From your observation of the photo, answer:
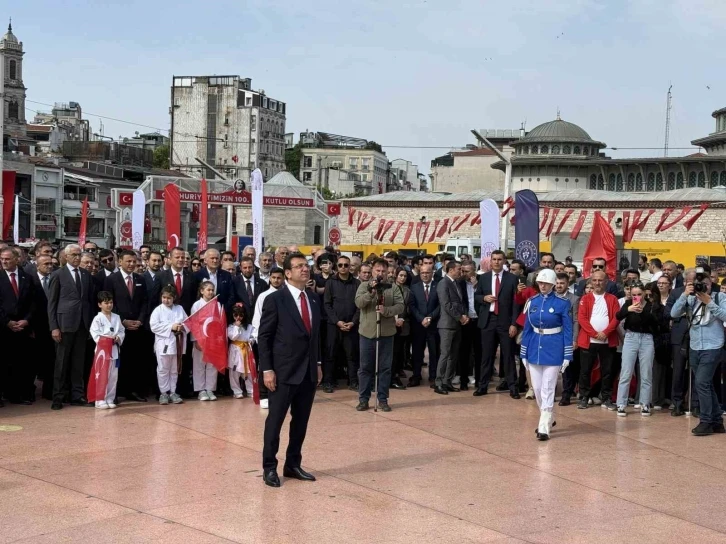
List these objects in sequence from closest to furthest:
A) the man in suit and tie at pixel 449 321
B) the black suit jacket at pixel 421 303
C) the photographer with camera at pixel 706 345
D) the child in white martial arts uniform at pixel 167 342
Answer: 1. the photographer with camera at pixel 706 345
2. the child in white martial arts uniform at pixel 167 342
3. the man in suit and tie at pixel 449 321
4. the black suit jacket at pixel 421 303

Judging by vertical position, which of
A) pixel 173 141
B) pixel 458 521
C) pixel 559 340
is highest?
pixel 173 141

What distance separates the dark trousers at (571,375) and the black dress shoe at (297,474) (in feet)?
18.7

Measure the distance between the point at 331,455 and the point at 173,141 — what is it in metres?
94.9

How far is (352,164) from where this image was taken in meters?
128

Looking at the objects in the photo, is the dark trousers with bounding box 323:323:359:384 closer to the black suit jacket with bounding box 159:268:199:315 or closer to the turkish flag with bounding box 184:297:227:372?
the turkish flag with bounding box 184:297:227:372

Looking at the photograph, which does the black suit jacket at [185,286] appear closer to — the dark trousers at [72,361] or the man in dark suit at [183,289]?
the man in dark suit at [183,289]

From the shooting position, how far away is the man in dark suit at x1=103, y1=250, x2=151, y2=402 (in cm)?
1194

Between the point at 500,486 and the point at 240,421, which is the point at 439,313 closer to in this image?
the point at 240,421

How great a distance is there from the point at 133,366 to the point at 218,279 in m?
1.64

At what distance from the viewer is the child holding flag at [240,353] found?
1236 cm

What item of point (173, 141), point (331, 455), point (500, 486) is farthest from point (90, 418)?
point (173, 141)

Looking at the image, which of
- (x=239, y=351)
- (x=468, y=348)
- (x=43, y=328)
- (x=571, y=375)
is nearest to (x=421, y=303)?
(x=468, y=348)

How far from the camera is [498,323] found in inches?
530

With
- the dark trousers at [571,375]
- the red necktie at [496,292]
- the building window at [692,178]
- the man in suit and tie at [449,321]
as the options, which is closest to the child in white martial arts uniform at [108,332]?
the man in suit and tie at [449,321]
